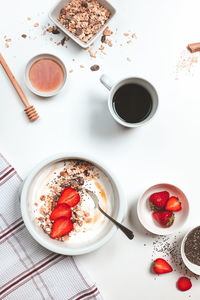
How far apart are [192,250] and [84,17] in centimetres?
95

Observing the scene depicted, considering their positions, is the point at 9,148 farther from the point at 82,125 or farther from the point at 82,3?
the point at 82,3

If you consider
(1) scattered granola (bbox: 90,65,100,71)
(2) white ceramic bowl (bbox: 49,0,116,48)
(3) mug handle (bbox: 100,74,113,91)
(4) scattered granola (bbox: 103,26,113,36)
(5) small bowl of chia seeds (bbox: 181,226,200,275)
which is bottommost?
(5) small bowl of chia seeds (bbox: 181,226,200,275)

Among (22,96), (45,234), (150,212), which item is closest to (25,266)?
(45,234)

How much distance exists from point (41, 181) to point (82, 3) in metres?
0.67

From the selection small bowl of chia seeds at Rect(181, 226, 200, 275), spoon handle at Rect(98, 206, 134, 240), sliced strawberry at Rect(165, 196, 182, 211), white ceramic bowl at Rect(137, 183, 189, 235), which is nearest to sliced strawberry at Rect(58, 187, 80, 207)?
spoon handle at Rect(98, 206, 134, 240)

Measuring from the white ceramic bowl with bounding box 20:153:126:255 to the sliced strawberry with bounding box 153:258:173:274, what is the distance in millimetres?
237

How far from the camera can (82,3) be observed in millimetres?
1297

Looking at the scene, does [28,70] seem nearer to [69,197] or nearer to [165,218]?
[69,197]

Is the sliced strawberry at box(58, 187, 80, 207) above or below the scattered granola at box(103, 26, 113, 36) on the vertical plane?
below

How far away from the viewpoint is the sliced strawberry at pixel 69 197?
4.19 feet

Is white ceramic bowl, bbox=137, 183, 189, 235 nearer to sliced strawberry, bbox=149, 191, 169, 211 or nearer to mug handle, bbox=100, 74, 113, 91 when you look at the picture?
sliced strawberry, bbox=149, 191, 169, 211

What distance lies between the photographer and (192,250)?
1314 millimetres

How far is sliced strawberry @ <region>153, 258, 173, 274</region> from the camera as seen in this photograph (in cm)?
131

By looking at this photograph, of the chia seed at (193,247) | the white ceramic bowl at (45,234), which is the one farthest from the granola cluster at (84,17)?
the chia seed at (193,247)
